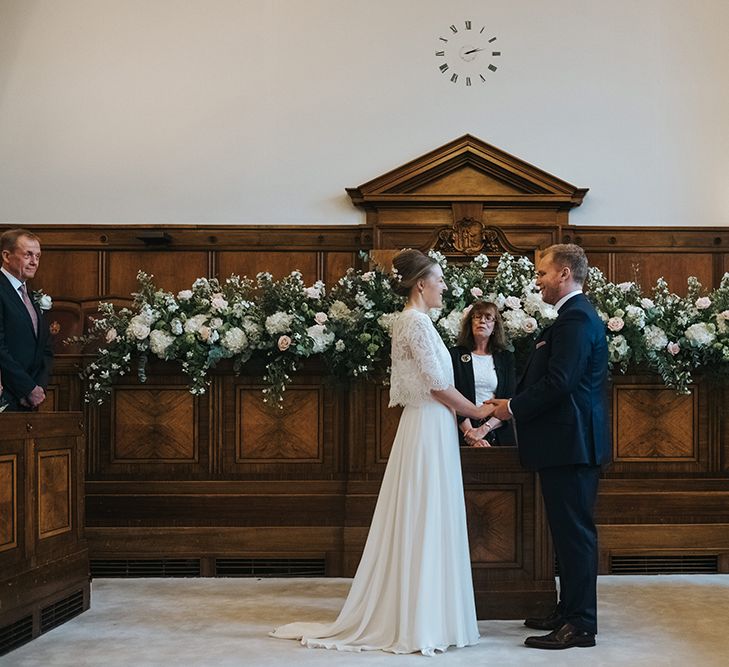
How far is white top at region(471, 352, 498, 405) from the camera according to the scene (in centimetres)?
613

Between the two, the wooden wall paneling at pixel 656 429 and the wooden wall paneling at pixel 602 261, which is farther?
the wooden wall paneling at pixel 602 261

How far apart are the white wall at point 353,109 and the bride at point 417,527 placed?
5.26 m

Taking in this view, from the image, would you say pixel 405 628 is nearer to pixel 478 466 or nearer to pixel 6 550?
pixel 478 466

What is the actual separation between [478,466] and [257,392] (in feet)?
6.43

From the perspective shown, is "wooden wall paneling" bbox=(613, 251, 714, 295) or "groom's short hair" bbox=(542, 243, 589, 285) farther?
"wooden wall paneling" bbox=(613, 251, 714, 295)

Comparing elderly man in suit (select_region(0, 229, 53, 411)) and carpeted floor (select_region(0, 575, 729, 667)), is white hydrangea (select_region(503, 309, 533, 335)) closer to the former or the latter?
carpeted floor (select_region(0, 575, 729, 667))

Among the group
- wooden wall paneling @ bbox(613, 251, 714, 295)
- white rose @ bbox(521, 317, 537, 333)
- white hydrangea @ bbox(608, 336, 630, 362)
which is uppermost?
wooden wall paneling @ bbox(613, 251, 714, 295)

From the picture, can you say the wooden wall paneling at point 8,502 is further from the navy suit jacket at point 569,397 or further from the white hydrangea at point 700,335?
the white hydrangea at point 700,335

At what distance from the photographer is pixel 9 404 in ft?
18.2

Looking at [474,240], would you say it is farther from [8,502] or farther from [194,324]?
[8,502]

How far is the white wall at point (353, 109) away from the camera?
973 centimetres

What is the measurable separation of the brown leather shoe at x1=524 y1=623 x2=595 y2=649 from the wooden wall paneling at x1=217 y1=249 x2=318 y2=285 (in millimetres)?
5672

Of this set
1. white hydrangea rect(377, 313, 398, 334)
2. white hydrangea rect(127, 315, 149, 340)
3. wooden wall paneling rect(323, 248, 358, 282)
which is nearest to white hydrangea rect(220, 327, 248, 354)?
white hydrangea rect(127, 315, 149, 340)

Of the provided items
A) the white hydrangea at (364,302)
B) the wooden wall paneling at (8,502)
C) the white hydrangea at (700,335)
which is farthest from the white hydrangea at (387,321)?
the wooden wall paneling at (8,502)
